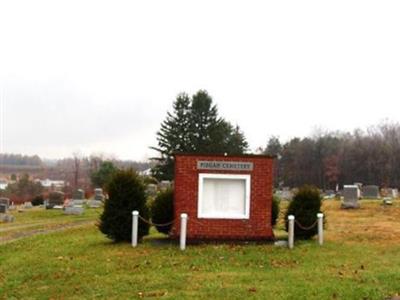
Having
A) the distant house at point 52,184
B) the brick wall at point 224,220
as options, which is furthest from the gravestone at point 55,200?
the distant house at point 52,184

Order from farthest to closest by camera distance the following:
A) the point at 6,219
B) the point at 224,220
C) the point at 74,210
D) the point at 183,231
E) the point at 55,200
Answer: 1. the point at 55,200
2. the point at 74,210
3. the point at 6,219
4. the point at 224,220
5. the point at 183,231

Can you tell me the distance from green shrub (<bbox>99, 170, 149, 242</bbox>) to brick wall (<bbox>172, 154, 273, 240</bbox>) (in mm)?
1002

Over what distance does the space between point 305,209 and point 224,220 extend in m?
2.72

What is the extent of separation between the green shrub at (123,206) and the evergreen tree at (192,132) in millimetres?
43019

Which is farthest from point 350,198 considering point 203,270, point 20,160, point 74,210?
point 20,160

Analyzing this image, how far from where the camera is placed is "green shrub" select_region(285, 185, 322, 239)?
17688mm

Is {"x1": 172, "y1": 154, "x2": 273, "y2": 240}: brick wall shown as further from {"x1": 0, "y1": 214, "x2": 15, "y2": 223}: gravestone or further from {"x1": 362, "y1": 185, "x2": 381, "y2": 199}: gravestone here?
{"x1": 362, "y1": 185, "x2": 381, "y2": 199}: gravestone

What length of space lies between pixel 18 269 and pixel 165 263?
372cm

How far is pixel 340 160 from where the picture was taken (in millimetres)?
87562

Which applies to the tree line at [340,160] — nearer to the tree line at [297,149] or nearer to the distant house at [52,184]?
the tree line at [297,149]

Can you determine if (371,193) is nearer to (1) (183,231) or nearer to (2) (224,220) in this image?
(2) (224,220)

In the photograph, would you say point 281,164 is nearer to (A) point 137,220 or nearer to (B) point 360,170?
(B) point 360,170

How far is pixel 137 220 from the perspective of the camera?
16156 millimetres

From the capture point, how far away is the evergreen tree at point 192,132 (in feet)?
201
